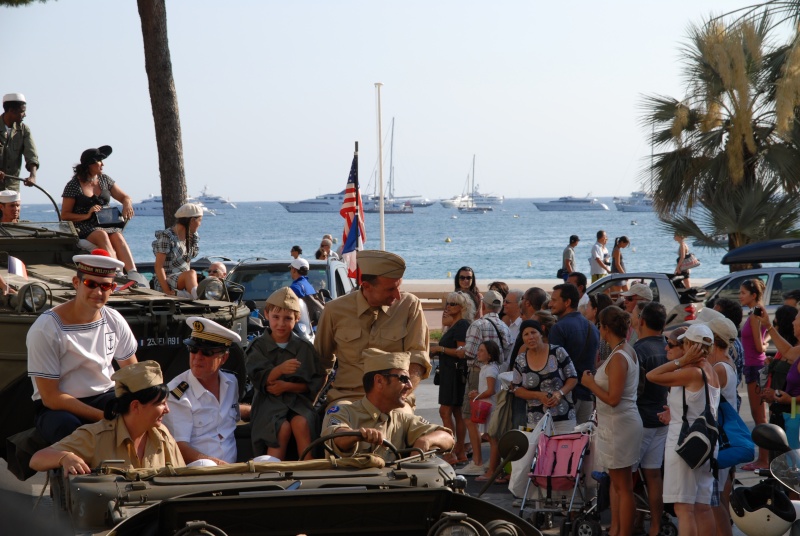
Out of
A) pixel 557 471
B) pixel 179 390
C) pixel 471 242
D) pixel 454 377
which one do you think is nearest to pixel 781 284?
pixel 454 377

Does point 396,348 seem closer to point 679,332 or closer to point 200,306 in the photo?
point 679,332

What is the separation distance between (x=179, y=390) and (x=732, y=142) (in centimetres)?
1679

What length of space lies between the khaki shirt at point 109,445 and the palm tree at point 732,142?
1697 cm

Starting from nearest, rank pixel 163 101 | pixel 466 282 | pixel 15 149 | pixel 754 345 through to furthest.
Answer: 1. pixel 754 345
2. pixel 15 149
3. pixel 466 282
4. pixel 163 101

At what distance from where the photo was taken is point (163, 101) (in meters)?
15.7

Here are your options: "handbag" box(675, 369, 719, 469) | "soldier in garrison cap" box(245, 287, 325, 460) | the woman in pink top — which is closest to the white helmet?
"handbag" box(675, 369, 719, 469)

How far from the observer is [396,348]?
7074 millimetres

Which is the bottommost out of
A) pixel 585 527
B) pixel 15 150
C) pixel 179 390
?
pixel 585 527

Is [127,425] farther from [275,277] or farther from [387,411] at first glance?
[275,277]

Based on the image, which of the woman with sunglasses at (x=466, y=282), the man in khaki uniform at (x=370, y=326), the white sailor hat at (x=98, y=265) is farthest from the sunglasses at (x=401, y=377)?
the woman with sunglasses at (x=466, y=282)

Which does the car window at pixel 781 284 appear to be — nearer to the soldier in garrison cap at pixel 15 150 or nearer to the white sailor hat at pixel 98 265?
the soldier in garrison cap at pixel 15 150

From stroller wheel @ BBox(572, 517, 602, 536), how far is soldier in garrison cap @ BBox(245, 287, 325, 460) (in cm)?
236

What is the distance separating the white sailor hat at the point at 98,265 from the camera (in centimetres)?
664

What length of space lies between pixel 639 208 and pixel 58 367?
188m
